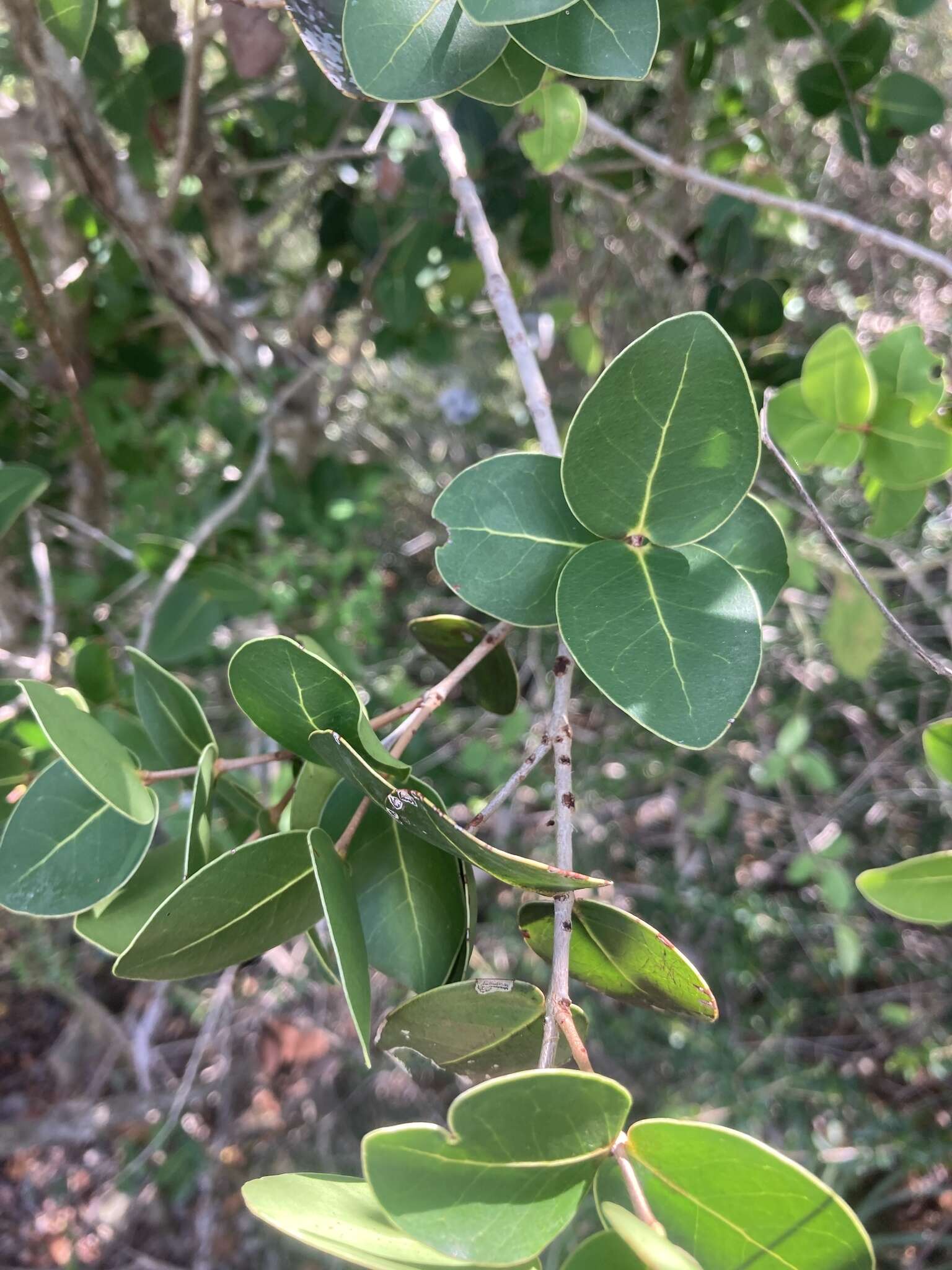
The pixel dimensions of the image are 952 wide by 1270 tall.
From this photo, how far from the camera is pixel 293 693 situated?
406mm

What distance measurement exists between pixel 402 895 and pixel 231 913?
9cm

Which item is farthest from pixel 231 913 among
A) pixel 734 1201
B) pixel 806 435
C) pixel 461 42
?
pixel 806 435

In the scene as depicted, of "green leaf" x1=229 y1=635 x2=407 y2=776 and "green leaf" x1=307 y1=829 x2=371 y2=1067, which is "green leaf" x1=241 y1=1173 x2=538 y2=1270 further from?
"green leaf" x1=229 y1=635 x2=407 y2=776

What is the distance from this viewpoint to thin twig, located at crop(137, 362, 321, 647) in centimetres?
90

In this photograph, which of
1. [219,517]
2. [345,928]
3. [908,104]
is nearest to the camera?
[345,928]

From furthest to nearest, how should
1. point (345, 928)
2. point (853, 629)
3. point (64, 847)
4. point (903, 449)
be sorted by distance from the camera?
1. point (853, 629)
2. point (903, 449)
3. point (64, 847)
4. point (345, 928)

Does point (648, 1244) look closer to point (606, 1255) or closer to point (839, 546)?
point (606, 1255)

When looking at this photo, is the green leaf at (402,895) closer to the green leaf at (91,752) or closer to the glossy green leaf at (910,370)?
the green leaf at (91,752)

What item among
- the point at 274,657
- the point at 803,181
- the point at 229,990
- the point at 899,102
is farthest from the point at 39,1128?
the point at 803,181

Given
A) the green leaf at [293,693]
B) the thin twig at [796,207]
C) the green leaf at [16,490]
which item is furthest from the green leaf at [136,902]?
the thin twig at [796,207]

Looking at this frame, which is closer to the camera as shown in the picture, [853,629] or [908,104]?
[908,104]

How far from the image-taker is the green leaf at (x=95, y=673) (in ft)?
2.38

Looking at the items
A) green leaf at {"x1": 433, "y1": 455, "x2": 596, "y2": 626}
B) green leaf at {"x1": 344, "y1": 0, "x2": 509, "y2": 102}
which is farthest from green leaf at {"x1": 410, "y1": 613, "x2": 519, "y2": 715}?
green leaf at {"x1": 344, "y1": 0, "x2": 509, "y2": 102}

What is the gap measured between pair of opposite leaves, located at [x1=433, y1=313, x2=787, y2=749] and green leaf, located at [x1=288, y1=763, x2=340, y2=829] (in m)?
0.13
